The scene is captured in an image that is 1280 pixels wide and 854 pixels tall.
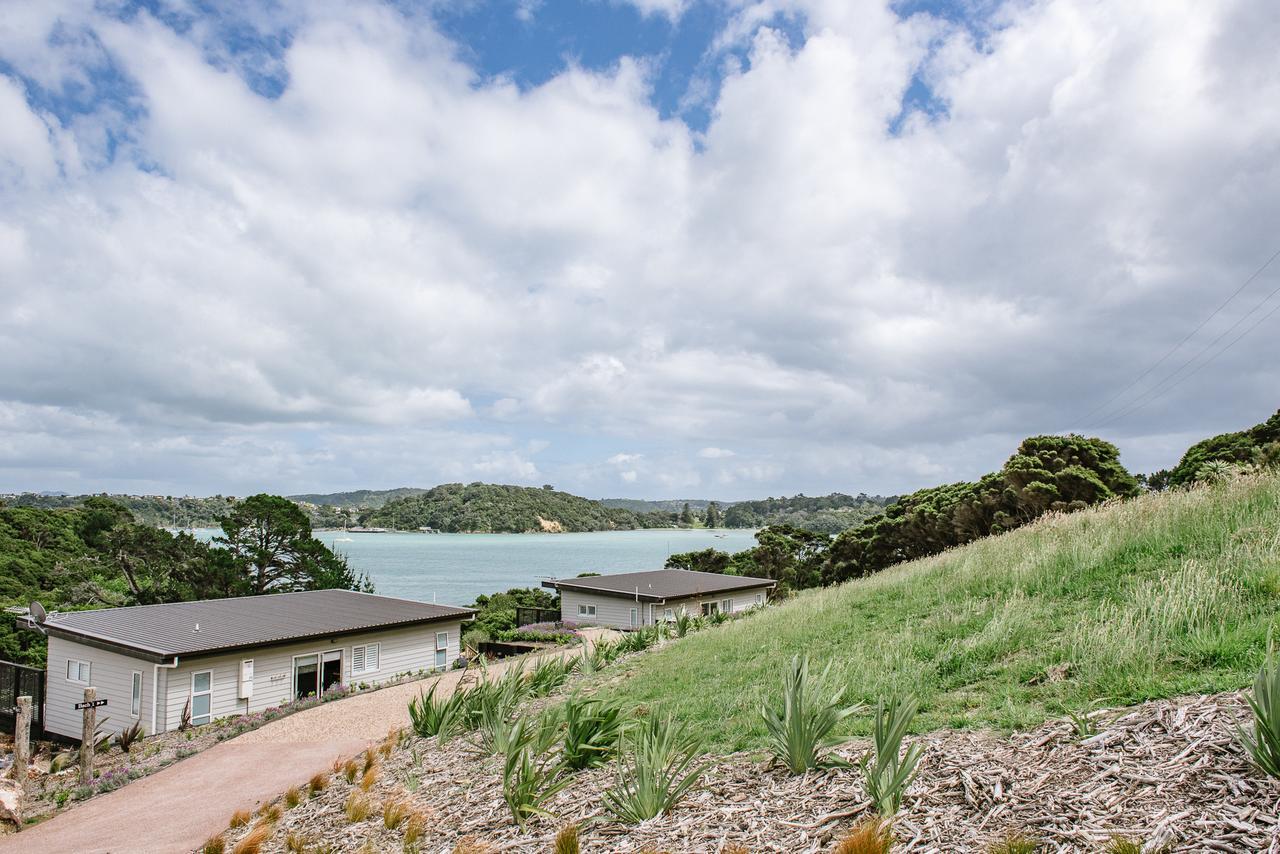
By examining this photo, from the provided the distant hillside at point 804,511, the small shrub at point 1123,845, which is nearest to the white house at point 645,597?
the small shrub at point 1123,845

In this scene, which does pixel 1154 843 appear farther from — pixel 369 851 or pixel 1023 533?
pixel 1023 533

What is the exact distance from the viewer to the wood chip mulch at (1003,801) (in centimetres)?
353

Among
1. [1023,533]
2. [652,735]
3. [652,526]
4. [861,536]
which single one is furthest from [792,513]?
[652,735]

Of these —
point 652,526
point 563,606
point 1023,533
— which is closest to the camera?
point 1023,533

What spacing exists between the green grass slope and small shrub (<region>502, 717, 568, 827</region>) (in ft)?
4.77

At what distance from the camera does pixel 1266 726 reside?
3.63m

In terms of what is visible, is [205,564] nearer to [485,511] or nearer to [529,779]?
[529,779]

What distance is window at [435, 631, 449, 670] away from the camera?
25797 mm

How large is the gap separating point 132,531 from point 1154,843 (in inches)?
1851

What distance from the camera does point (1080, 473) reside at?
29312 mm

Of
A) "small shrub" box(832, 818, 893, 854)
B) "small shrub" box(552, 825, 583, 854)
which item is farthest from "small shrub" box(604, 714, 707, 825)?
"small shrub" box(832, 818, 893, 854)

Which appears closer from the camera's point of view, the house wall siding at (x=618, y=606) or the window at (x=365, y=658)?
the window at (x=365, y=658)

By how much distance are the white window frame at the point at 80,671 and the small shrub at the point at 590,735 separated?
19.7m

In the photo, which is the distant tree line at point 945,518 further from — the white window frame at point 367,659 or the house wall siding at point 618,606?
the white window frame at point 367,659
